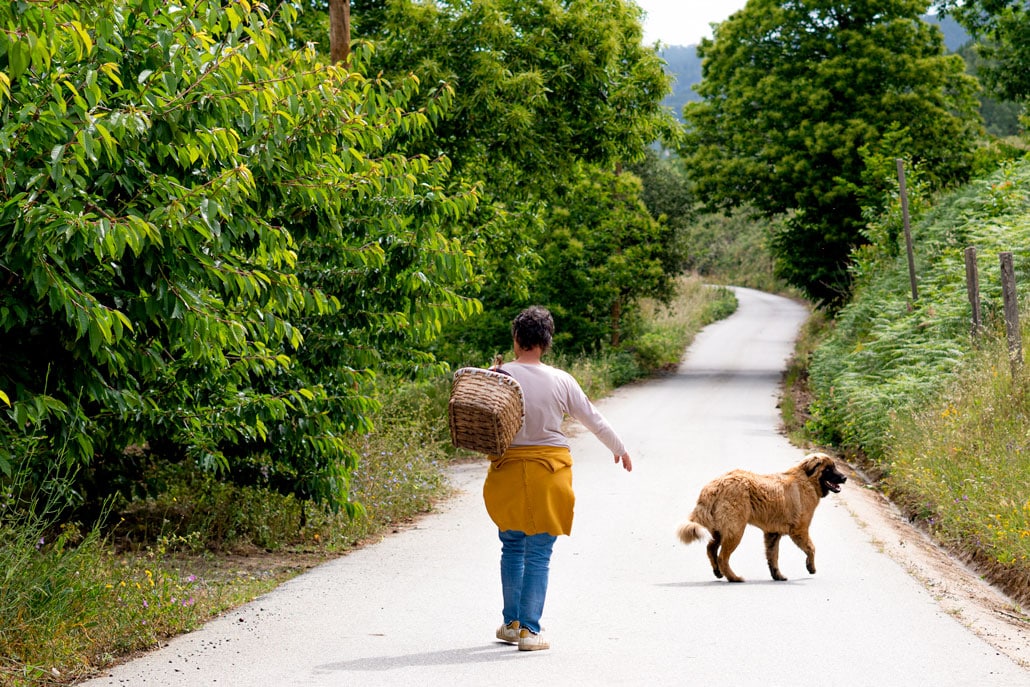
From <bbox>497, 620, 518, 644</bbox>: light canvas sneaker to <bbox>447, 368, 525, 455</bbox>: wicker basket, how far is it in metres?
1.05

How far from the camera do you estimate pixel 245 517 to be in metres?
10.5

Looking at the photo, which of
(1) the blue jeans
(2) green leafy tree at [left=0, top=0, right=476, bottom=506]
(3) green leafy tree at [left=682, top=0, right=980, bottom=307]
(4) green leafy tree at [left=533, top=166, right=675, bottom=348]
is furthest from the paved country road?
(3) green leafy tree at [left=682, top=0, right=980, bottom=307]

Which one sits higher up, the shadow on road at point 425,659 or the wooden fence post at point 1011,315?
the wooden fence post at point 1011,315

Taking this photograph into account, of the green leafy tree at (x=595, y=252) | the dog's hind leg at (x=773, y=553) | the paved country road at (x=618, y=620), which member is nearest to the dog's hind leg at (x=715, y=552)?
the paved country road at (x=618, y=620)

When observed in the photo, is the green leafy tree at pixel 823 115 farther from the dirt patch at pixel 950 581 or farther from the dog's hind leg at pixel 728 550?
the dog's hind leg at pixel 728 550

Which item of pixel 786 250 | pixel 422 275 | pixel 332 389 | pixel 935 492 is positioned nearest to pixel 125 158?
pixel 422 275

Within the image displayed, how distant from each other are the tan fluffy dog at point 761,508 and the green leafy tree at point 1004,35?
26.2m

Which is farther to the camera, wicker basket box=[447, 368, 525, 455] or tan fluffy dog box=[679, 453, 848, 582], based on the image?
tan fluffy dog box=[679, 453, 848, 582]

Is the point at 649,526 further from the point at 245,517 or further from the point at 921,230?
the point at 921,230

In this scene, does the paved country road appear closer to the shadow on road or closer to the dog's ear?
the shadow on road

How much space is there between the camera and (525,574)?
6.48 m

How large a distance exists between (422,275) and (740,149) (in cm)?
2975

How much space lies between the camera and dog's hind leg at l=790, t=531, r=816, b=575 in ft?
29.2

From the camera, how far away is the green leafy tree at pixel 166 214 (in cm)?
520
